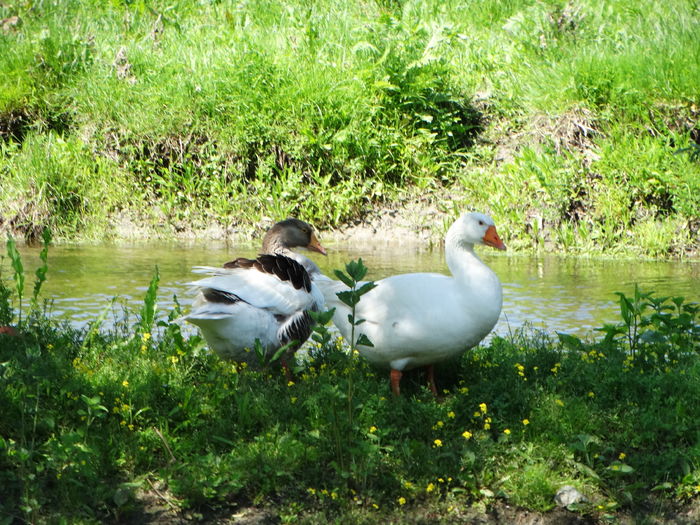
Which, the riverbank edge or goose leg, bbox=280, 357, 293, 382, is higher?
the riverbank edge

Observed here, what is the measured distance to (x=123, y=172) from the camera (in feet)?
35.8

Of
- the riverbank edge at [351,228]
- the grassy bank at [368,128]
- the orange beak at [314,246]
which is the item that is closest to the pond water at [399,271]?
the riverbank edge at [351,228]

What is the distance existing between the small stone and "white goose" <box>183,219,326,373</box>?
1.80 m

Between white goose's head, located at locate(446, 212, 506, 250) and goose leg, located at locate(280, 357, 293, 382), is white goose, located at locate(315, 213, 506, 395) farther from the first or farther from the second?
goose leg, located at locate(280, 357, 293, 382)

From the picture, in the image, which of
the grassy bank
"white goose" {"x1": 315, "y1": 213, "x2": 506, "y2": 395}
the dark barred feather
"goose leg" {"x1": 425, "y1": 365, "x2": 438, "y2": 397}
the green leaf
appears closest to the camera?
the green leaf

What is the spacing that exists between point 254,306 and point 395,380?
954mm

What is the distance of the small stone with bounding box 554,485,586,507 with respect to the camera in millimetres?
3982

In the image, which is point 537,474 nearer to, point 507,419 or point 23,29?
point 507,419

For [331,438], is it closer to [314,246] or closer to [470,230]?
[470,230]

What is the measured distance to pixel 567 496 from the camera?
400 cm

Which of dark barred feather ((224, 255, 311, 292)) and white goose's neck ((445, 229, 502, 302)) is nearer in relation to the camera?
white goose's neck ((445, 229, 502, 302))

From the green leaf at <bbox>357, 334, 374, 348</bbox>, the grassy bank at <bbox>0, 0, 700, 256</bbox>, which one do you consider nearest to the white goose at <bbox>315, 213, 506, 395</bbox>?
the green leaf at <bbox>357, 334, 374, 348</bbox>

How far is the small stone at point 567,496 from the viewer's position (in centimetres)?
398

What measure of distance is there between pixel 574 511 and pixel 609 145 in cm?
648
